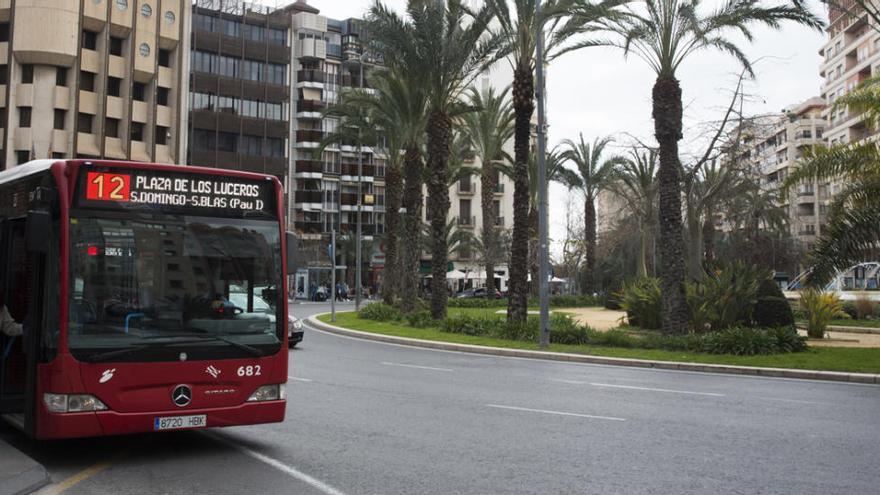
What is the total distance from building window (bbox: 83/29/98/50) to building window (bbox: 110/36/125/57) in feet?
3.44

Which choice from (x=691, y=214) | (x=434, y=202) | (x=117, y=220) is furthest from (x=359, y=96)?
(x=117, y=220)

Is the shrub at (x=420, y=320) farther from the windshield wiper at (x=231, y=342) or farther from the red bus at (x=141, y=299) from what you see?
the windshield wiper at (x=231, y=342)

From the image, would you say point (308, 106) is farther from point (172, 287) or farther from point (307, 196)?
point (172, 287)

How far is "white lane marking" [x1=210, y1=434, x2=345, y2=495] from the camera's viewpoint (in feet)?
21.0

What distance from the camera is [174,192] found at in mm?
7738

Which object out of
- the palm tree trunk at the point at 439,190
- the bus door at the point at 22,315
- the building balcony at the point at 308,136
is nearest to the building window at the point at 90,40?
the building balcony at the point at 308,136


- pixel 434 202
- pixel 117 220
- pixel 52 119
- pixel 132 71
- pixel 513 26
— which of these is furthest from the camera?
pixel 132 71

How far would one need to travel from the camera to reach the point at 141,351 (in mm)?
7223

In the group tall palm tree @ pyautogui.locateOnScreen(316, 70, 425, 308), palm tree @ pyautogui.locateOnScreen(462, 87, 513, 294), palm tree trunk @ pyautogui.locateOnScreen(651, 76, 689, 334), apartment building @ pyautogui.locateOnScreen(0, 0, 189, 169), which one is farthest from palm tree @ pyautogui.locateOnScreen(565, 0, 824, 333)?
apartment building @ pyautogui.locateOnScreen(0, 0, 189, 169)

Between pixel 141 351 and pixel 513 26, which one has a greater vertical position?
pixel 513 26

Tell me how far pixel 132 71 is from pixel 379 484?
2103 inches

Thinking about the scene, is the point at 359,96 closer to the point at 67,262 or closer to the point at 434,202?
the point at 434,202

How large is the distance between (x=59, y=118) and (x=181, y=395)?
50146 millimetres

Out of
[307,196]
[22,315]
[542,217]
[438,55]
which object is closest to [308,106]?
[307,196]
